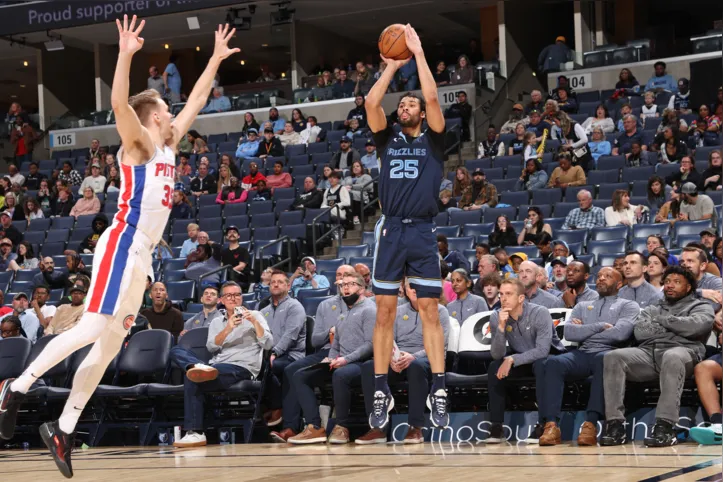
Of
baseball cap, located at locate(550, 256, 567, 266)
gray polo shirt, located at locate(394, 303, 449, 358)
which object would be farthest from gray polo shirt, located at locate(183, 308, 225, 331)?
baseball cap, located at locate(550, 256, 567, 266)

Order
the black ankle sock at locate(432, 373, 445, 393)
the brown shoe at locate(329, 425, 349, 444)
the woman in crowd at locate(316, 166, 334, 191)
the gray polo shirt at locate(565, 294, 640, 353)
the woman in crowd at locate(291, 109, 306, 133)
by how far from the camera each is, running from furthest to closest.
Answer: the woman in crowd at locate(291, 109, 306, 133)
the woman in crowd at locate(316, 166, 334, 191)
the brown shoe at locate(329, 425, 349, 444)
the gray polo shirt at locate(565, 294, 640, 353)
the black ankle sock at locate(432, 373, 445, 393)

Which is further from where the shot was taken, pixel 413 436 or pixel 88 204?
pixel 88 204

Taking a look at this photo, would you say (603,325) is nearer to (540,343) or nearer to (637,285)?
(540,343)

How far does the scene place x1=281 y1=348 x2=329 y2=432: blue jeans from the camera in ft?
29.8

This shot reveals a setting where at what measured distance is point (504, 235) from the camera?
42.1 feet

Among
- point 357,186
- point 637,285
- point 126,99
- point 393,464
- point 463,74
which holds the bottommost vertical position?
point 393,464

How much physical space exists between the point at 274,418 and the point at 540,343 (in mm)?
2562

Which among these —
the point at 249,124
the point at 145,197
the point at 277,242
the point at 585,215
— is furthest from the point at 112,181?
the point at 145,197

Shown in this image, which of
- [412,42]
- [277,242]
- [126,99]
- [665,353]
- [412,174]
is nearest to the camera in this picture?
[126,99]

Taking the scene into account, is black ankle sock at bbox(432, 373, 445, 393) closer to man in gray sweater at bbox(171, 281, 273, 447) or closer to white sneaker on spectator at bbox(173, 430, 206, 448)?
man in gray sweater at bbox(171, 281, 273, 447)

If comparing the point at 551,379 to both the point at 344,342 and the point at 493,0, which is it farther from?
the point at 493,0

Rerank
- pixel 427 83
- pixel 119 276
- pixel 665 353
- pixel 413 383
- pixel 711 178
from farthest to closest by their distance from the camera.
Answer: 1. pixel 711 178
2. pixel 413 383
3. pixel 665 353
4. pixel 427 83
5. pixel 119 276

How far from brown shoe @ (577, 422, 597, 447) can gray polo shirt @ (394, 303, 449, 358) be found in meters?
1.54

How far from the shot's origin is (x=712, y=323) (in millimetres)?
7719
